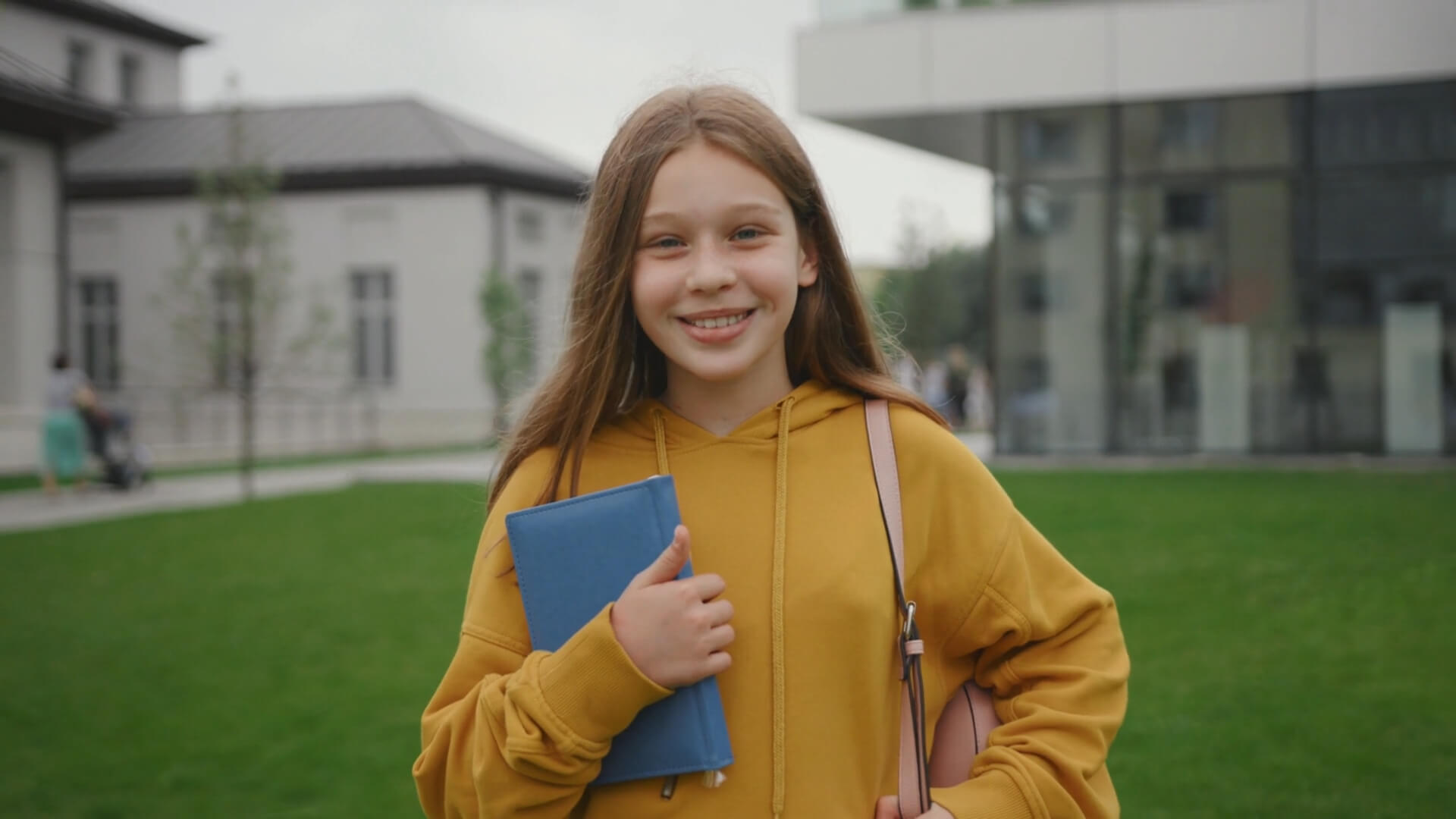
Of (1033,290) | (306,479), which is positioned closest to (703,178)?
(1033,290)

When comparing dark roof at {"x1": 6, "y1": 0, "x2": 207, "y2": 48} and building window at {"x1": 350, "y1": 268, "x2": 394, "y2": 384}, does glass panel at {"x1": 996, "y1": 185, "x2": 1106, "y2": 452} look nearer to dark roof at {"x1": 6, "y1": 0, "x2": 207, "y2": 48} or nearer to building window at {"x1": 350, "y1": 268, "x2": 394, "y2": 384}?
building window at {"x1": 350, "y1": 268, "x2": 394, "y2": 384}

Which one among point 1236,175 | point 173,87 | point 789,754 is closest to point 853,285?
point 789,754

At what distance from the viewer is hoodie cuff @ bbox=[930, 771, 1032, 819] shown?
167 centimetres

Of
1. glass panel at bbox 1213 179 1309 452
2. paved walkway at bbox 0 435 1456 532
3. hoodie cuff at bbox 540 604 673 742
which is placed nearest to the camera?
hoodie cuff at bbox 540 604 673 742

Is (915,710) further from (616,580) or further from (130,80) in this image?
(130,80)

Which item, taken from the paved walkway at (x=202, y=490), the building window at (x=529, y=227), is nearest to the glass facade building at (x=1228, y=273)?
the paved walkway at (x=202, y=490)

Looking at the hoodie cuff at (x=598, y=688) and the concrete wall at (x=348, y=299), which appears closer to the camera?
the hoodie cuff at (x=598, y=688)

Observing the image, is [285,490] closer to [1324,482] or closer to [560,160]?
[1324,482]

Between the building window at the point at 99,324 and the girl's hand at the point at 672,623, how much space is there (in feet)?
108

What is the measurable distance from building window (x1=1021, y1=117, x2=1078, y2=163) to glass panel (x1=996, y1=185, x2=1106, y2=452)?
0.48m

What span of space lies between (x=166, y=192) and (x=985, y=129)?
2016cm

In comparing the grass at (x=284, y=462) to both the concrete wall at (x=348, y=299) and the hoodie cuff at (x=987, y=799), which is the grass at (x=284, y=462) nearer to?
the concrete wall at (x=348, y=299)

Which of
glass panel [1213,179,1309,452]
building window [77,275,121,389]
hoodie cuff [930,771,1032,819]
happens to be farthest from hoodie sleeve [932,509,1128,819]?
building window [77,275,121,389]

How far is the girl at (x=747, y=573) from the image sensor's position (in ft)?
5.18
